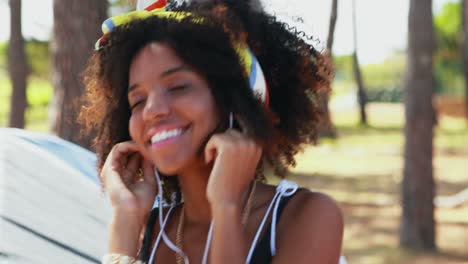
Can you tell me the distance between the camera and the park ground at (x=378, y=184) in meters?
8.46

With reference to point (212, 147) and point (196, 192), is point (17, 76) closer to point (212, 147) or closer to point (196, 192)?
point (196, 192)

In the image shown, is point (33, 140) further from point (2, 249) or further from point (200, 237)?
point (200, 237)

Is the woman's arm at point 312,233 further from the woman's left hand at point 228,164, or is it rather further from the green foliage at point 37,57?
the green foliage at point 37,57

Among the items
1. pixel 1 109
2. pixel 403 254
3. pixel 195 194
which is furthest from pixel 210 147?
pixel 1 109

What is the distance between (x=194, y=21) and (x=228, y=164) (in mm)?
426

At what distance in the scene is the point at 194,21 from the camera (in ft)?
6.81

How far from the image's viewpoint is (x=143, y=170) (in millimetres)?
2260

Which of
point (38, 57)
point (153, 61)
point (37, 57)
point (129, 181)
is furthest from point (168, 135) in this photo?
point (37, 57)

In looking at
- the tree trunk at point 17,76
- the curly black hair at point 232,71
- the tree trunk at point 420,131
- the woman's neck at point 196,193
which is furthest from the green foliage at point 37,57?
the woman's neck at point 196,193

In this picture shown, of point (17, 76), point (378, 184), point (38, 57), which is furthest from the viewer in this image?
point (38, 57)

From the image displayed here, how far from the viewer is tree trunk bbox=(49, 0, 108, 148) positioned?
16.8ft

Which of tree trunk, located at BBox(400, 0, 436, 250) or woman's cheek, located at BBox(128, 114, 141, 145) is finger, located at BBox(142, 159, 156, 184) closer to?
woman's cheek, located at BBox(128, 114, 141, 145)

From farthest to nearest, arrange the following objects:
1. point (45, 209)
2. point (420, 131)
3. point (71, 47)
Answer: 1. point (420, 131)
2. point (71, 47)
3. point (45, 209)

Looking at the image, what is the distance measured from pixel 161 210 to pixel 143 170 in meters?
0.14
